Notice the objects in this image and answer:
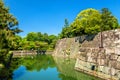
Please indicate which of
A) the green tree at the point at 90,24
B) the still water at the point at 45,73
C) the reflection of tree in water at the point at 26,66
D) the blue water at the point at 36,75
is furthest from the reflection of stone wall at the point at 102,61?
the green tree at the point at 90,24

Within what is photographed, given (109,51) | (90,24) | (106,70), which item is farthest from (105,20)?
(106,70)

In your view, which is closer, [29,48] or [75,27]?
[75,27]

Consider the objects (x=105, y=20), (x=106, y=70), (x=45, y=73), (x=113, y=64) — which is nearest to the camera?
(x=113, y=64)

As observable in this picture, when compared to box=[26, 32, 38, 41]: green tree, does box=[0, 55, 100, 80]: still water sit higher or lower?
lower

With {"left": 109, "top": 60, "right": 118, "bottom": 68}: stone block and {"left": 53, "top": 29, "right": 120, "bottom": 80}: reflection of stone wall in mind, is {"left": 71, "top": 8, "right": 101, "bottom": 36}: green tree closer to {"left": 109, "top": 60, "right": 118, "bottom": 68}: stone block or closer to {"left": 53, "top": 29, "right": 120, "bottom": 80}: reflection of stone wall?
{"left": 53, "top": 29, "right": 120, "bottom": 80}: reflection of stone wall

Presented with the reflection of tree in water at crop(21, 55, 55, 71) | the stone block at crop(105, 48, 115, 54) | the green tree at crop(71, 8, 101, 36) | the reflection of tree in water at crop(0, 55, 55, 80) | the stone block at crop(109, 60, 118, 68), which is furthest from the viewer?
the green tree at crop(71, 8, 101, 36)

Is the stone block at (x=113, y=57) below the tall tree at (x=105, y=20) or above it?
below

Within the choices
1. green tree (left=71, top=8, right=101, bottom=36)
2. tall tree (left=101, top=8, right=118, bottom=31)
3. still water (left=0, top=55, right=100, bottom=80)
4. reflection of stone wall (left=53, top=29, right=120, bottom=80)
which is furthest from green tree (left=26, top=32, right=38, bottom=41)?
reflection of stone wall (left=53, top=29, right=120, bottom=80)

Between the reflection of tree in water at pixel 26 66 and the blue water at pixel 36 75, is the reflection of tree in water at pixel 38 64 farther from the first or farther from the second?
the blue water at pixel 36 75

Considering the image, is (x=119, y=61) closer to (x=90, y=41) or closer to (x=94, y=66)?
(x=94, y=66)

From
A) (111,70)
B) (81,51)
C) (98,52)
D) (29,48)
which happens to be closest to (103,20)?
(81,51)

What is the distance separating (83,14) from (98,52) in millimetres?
23169

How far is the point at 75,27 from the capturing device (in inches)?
1293

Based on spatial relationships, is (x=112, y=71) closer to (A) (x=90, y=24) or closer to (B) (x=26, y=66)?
(B) (x=26, y=66)
